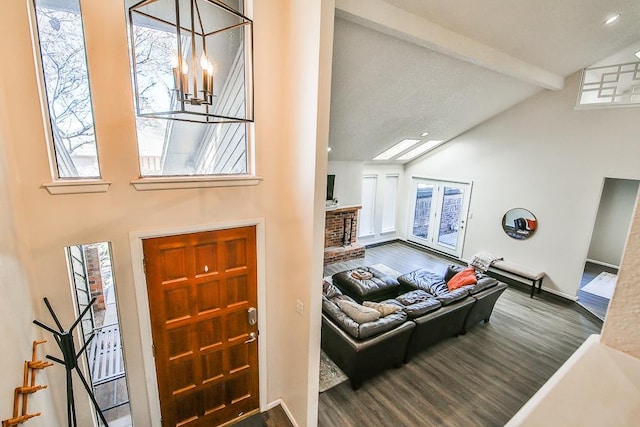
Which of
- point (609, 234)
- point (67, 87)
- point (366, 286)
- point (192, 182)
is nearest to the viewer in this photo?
point (67, 87)

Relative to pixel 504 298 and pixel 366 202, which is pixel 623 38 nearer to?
pixel 504 298

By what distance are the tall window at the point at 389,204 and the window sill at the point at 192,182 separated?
675 centimetres

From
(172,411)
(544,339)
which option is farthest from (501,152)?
(172,411)

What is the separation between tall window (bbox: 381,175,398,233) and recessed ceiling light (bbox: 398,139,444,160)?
778mm

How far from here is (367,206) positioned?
8.65 metres

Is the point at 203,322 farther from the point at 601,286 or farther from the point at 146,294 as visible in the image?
the point at 601,286

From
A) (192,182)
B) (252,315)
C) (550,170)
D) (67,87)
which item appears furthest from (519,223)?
(67,87)

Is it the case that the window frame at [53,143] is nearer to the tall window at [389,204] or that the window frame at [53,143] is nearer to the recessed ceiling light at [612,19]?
the recessed ceiling light at [612,19]

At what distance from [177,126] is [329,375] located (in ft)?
11.3

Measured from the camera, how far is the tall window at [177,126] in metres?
2.16

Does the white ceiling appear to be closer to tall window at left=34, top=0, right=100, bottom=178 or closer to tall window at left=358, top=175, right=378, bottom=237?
tall window at left=34, top=0, right=100, bottom=178

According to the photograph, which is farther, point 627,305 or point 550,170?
point 550,170

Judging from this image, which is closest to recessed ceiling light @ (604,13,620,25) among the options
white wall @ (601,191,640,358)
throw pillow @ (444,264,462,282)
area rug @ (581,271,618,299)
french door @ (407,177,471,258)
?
french door @ (407,177,471,258)

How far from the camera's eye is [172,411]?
272cm
